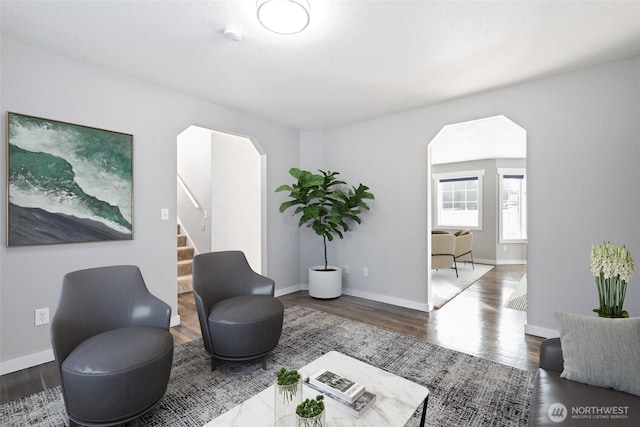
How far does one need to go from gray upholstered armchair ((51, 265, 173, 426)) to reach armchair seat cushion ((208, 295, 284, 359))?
38 centimetres

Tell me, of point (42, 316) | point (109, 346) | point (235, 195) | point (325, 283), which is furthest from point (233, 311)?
point (235, 195)

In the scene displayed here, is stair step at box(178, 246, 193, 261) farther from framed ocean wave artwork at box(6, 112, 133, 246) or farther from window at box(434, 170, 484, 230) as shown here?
window at box(434, 170, 484, 230)

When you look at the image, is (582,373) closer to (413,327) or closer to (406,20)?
(413,327)

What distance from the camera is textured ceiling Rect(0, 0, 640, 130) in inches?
75.8

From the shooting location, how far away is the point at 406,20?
2027 millimetres

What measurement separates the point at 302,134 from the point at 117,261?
10.2ft

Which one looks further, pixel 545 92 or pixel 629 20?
pixel 545 92

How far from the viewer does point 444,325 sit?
323 centimetres

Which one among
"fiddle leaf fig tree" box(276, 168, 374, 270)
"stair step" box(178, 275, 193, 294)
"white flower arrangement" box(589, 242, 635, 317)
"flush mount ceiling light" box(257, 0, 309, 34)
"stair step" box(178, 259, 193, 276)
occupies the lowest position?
"stair step" box(178, 275, 193, 294)

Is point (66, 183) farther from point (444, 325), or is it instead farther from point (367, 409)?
point (444, 325)

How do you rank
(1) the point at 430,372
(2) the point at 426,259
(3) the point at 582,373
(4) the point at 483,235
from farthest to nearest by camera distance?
(4) the point at 483,235 < (2) the point at 426,259 < (1) the point at 430,372 < (3) the point at 582,373

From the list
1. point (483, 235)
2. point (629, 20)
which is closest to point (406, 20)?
point (629, 20)

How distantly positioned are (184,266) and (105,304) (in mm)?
2868

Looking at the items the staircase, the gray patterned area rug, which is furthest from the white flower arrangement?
the staircase
